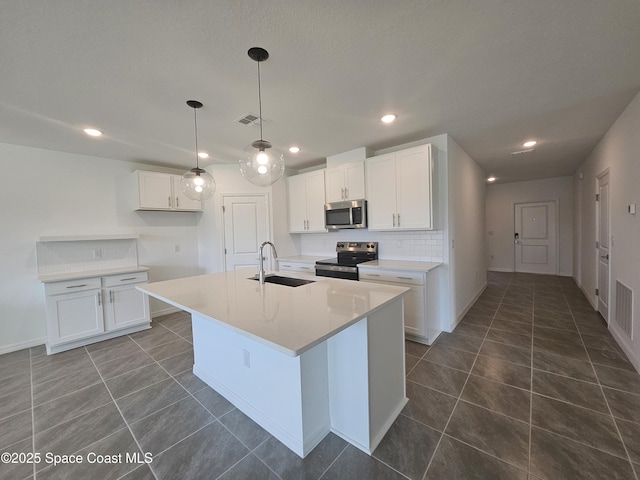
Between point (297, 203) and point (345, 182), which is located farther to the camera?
point (297, 203)

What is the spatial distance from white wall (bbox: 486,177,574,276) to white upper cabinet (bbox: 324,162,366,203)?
539 centimetres

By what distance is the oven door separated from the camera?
3393mm

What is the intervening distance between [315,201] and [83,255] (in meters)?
3.39

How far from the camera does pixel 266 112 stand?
8.15 ft

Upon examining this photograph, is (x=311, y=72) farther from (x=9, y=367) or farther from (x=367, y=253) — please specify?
(x=9, y=367)

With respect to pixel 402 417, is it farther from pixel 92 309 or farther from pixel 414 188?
pixel 92 309

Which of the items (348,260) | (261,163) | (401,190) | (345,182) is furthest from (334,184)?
(261,163)

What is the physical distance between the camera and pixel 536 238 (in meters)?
6.55

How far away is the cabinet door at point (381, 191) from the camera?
336cm

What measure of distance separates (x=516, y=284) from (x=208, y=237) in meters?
6.37

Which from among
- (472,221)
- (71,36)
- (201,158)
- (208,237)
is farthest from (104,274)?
(472,221)

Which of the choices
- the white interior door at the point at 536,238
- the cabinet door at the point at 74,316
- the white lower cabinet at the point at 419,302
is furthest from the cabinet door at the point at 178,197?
the white interior door at the point at 536,238

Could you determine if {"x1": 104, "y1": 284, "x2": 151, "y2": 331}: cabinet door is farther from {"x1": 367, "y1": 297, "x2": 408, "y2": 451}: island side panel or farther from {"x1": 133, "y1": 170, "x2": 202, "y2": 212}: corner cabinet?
{"x1": 367, "y1": 297, "x2": 408, "y2": 451}: island side panel

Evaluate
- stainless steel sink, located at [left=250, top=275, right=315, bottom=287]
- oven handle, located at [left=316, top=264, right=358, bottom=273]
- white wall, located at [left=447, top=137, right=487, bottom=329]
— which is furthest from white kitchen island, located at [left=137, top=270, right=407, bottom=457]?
white wall, located at [left=447, top=137, right=487, bottom=329]
